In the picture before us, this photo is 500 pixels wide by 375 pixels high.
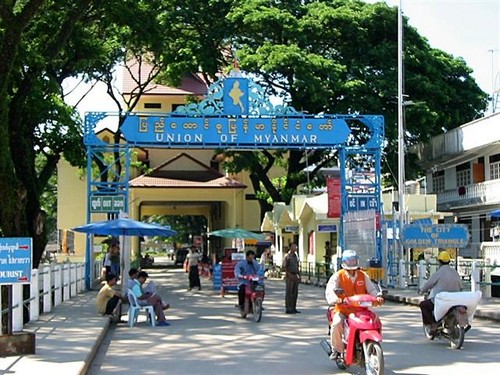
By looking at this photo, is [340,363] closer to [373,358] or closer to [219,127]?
[373,358]

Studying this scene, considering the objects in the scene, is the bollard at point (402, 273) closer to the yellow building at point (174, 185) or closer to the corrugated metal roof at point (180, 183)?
the yellow building at point (174, 185)

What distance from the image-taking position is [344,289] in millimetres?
10109

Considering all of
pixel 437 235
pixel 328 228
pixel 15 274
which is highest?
pixel 328 228

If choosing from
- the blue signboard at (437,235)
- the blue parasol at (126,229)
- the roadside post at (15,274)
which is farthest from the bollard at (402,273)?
the roadside post at (15,274)

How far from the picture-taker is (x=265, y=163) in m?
44.8

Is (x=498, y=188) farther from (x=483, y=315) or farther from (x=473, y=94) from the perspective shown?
(x=483, y=315)

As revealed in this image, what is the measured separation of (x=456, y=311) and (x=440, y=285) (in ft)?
2.31

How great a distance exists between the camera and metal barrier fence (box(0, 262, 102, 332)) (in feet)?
40.7

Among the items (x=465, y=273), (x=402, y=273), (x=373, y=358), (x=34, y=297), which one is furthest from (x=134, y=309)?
(x=465, y=273)

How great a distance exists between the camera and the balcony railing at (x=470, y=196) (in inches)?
1451

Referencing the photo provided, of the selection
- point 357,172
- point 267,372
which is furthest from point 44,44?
point 267,372

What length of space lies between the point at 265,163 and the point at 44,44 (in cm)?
2198

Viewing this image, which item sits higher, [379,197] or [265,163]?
[265,163]

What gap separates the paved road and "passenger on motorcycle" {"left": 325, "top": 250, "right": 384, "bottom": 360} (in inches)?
25.3
